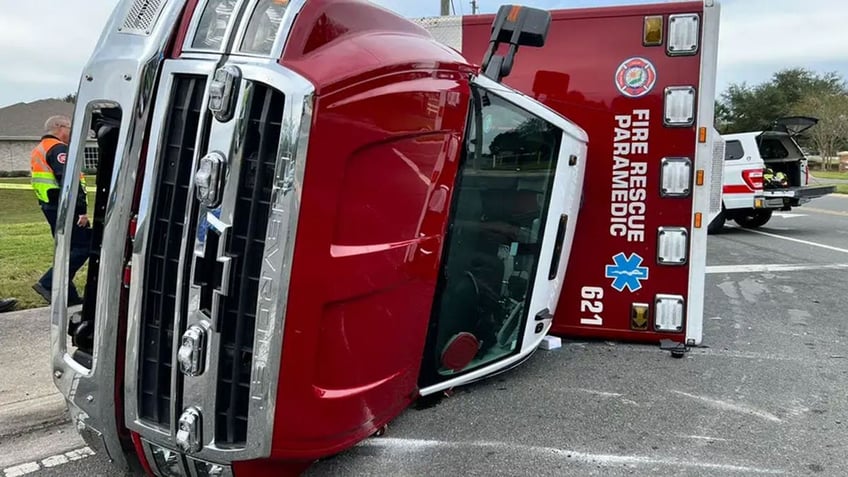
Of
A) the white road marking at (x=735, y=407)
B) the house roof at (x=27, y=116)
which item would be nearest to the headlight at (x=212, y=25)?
the white road marking at (x=735, y=407)

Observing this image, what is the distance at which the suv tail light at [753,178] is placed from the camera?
11508 millimetres

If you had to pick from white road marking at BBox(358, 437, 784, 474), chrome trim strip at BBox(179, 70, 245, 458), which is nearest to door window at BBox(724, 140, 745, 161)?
white road marking at BBox(358, 437, 784, 474)

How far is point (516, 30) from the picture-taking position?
10.7 feet

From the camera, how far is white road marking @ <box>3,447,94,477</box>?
2.80 meters

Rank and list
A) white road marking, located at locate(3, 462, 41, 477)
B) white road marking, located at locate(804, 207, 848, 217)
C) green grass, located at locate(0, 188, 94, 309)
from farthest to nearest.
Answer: white road marking, located at locate(804, 207, 848, 217) → green grass, located at locate(0, 188, 94, 309) → white road marking, located at locate(3, 462, 41, 477)

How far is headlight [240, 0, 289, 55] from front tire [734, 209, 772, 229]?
1249cm

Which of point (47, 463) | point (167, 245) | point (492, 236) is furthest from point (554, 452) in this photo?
point (47, 463)

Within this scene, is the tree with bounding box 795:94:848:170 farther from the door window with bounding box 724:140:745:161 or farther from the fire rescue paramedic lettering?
the fire rescue paramedic lettering

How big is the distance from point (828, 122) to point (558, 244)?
44993 mm

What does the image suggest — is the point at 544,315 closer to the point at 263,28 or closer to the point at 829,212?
the point at 263,28

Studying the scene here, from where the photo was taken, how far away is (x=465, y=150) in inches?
108

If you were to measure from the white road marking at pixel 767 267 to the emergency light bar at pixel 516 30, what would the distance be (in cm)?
556

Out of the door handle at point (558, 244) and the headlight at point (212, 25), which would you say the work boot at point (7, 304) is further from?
the door handle at point (558, 244)

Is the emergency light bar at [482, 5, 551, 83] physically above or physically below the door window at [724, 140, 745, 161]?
below
